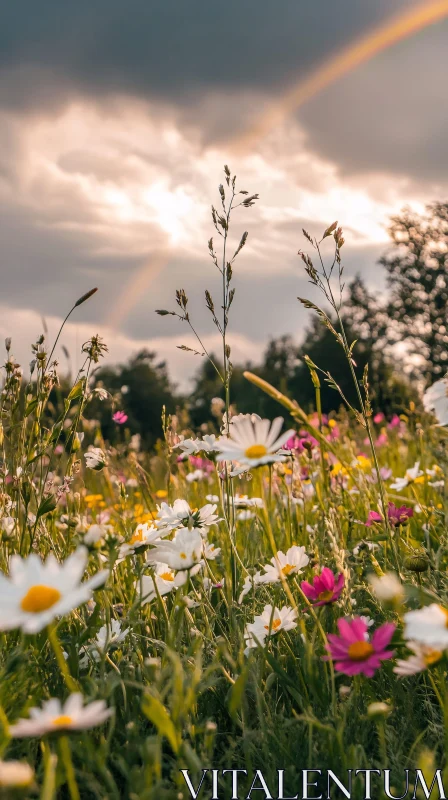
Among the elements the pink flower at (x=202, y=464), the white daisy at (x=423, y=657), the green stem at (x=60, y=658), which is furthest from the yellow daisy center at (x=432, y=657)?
the pink flower at (x=202, y=464)

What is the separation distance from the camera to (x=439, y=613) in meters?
0.90

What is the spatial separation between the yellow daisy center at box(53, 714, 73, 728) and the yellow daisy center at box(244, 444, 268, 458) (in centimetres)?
53

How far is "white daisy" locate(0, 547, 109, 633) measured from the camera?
2.95 feet

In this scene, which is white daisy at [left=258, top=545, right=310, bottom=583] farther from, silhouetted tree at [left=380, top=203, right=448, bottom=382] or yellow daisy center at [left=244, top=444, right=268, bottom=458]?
silhouetted tree at [left=380, top=203, right=448, bottom=382]

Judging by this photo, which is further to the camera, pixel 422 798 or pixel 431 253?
pixel 431 253

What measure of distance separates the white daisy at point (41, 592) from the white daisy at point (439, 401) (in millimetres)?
673

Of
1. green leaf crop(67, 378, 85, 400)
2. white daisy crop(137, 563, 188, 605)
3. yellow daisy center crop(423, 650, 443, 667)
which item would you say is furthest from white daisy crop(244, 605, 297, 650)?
green leaf crop(67, 378, 85, 400)

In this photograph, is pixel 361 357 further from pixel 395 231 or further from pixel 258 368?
pixel 258 368

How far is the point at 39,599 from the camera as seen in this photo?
0.94 metres

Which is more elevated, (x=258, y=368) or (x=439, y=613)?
(x=258, y=368)

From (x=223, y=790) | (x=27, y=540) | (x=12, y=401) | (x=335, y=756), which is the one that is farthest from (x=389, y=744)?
(x=12, y=401)

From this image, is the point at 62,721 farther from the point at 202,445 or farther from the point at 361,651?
the point at 202,445

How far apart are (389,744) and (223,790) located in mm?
309

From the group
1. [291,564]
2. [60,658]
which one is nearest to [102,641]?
[291,564]
